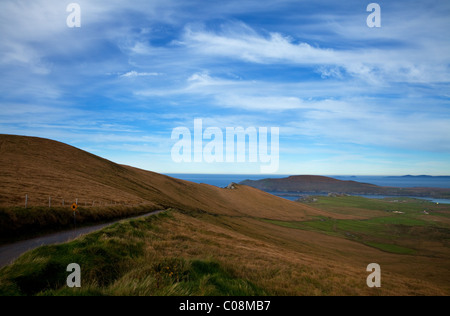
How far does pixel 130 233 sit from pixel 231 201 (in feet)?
253

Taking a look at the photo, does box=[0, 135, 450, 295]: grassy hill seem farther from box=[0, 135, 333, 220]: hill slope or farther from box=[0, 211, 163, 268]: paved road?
box=[0, 211, 163, 268]: paved road

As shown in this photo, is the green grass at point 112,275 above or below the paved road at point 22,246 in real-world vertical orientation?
above

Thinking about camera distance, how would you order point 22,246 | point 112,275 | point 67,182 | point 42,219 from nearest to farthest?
point 112,275
point 22,246
point 42,219
point 67,182

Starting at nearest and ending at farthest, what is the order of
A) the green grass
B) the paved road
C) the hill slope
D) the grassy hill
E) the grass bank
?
Answer: the green grass, the grassy hill, the paved road, the grass bank, the hill slope

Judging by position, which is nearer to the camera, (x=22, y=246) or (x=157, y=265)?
(x=157, y=265)

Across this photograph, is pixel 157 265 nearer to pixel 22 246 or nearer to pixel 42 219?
pixel 22 246

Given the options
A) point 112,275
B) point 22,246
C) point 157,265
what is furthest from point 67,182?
point 157,265

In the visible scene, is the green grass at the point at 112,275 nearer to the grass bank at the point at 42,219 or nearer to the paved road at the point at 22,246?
the paved road at the point at 22,246

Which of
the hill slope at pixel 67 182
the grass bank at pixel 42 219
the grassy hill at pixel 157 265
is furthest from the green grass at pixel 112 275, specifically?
the hill slope at pixel 67 182

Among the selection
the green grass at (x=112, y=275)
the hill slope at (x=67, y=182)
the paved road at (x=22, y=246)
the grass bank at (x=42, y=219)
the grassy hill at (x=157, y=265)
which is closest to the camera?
the green grass at (x=112, y=275)

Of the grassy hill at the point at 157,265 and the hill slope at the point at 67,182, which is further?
the hill slope at the point at 67,182

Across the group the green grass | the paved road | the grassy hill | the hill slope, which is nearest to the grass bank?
the grassy hill

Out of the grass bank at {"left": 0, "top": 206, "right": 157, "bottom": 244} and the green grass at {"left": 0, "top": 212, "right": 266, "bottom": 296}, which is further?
the grass bank at {"left": 0, "top": 206, "right": 157, "bottom": 244}
